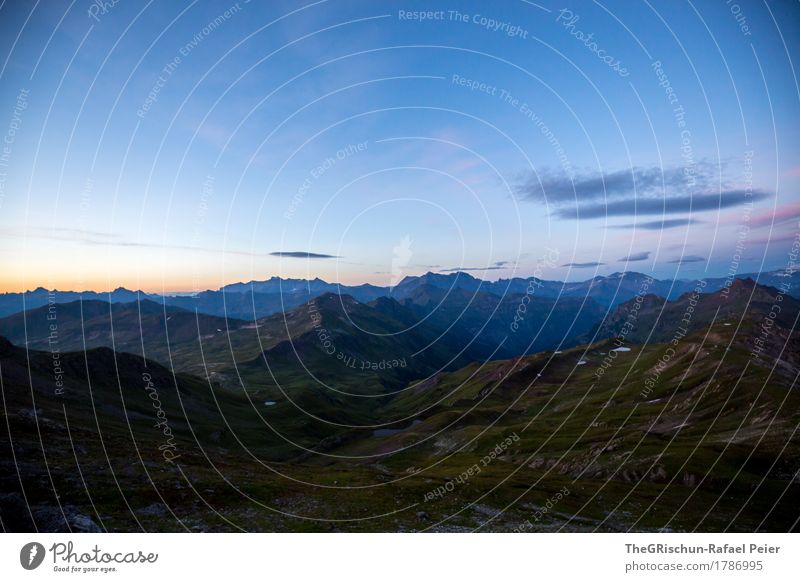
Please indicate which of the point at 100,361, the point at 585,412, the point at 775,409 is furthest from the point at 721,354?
the point at 100,361

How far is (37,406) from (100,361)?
91.3 metres

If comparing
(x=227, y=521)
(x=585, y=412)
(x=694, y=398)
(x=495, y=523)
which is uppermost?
(x=227, y=521)

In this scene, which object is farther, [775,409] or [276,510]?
[775,409]

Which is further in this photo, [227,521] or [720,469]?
[720,469]

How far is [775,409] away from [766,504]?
49256 millimetres

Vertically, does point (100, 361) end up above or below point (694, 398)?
above

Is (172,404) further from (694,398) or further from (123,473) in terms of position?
(694,398)

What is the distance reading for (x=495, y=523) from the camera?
4491 centimetres

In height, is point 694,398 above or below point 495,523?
below

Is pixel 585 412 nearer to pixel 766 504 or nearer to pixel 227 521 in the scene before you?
pixel 766 504

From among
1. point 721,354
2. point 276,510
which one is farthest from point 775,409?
point 276,510

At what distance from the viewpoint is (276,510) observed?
4378cm
